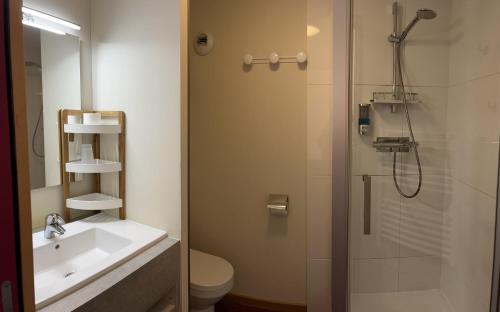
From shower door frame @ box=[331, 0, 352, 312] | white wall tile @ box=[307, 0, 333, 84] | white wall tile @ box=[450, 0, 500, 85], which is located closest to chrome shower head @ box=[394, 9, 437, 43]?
white wall tile @ box=[450, 0, 500, 85]

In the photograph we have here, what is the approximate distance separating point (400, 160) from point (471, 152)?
33cm

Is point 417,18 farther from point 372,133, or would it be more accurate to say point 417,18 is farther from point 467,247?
point 467,247

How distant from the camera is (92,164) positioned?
140 centimetres

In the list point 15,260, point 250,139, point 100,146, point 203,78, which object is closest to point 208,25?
point 203,78

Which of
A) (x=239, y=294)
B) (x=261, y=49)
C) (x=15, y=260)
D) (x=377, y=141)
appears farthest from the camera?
(x=239, y=294)

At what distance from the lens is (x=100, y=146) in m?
1.58

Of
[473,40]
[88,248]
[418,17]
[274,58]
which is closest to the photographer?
[88,248]

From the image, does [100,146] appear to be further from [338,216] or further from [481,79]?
[481,79]

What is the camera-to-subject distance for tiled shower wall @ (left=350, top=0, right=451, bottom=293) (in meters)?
1.59

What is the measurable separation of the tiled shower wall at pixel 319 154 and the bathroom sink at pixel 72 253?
115 centimetres

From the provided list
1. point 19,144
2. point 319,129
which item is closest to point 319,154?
point 319,129


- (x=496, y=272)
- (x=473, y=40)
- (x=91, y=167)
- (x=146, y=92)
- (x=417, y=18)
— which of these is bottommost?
(x=496, y=272)

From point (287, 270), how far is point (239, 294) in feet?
1.42

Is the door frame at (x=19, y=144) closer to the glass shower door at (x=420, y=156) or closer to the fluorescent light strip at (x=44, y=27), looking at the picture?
the fluorescent light strip at (x=44, y=27)
